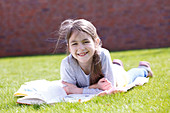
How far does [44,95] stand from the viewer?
2682mm

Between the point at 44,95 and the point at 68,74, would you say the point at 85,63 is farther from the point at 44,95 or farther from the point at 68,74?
the point at 44,95

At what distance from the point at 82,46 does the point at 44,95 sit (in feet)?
2.29

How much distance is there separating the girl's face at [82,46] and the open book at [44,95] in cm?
43

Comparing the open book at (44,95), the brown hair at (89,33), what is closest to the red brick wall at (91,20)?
the open book at (44,95)

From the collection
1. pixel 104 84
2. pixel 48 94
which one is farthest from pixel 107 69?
pixel 48 94

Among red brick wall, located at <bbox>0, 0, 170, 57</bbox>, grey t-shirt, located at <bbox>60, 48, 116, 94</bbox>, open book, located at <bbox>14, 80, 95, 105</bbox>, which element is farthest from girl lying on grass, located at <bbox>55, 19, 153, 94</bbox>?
red brick wall, located at <bbox>0, 0, 170, 57</bbox>

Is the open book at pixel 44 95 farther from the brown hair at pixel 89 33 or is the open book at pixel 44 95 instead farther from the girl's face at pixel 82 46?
the girl's face at pixel 82 46

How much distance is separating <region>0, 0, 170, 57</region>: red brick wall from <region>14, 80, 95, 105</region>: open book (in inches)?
248

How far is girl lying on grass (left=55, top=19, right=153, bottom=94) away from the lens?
261cm

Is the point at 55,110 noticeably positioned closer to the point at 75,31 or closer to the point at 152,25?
the point at 75,31

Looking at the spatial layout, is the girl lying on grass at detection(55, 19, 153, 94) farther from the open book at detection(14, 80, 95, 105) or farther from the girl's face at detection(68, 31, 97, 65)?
the open book at detection(14, 80, 95, 105)

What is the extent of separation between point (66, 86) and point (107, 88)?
48 centimetres

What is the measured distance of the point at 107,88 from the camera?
2678 mm

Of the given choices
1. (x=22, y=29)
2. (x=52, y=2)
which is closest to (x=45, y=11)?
(x=52, y=2)
